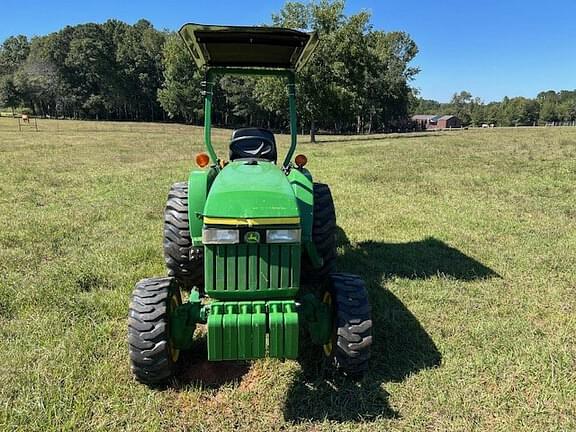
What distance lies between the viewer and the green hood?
9.71 ft

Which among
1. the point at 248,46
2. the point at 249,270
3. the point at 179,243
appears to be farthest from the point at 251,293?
the point at 248,46

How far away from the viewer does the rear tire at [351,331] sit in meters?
3.14

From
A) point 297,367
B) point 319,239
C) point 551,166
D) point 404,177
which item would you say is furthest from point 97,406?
point 551,166

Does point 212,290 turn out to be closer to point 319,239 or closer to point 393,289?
point 319,239

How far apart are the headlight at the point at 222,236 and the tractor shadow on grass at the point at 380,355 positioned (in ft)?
3.78

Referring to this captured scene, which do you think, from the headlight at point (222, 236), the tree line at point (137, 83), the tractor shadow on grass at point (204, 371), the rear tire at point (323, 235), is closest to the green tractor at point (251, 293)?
the headlight at point (222, 236)

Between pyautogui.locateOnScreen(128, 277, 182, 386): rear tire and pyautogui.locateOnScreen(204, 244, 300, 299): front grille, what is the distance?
1.23ft

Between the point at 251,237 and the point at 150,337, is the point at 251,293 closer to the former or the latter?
the point at 251,237

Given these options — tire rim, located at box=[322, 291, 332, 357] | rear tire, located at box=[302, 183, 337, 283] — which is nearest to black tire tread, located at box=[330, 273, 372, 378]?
tire rim, located at box=[322, 291, 332, 357]

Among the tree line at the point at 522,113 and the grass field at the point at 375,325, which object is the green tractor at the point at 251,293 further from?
the tree line at the point at 522,113

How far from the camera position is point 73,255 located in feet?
19.2

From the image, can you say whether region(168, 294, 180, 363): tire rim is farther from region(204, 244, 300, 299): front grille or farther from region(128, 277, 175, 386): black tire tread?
region(204, 244, 300, 299): front grille

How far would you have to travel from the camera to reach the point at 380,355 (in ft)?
12.0

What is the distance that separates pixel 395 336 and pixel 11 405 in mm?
2814
